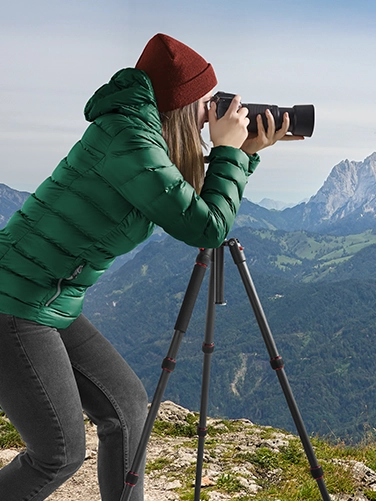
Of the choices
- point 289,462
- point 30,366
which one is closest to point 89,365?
point 30,366

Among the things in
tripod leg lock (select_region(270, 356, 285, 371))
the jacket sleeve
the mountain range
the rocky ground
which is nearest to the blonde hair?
the jacket sleeve

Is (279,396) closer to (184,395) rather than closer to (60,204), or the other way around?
A: (184,395)

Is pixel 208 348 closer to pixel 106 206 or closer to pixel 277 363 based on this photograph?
pixel 277 363

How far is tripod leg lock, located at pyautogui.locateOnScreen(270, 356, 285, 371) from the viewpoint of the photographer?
237 cm

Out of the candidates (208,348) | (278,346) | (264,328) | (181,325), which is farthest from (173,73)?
(278,346)

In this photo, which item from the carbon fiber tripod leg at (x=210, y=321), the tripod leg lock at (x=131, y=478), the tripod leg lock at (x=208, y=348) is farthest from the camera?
the tripod leg lock at (x=208, y=348)

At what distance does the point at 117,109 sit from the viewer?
68.5 inches

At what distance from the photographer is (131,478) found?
204 cm

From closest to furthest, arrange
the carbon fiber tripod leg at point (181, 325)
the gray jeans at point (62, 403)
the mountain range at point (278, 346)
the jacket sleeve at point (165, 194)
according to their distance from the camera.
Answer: the jacket sleeve at point (165, 194)
the gray jeans at point (62, 403)
the carbon fiber tripod leg at point (181, 325)
the mountain range at point (278, 346)

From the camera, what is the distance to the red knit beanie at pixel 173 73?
1839 mm

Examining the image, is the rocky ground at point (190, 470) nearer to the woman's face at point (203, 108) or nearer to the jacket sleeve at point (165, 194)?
the jacket sleeve at point (165, 194)

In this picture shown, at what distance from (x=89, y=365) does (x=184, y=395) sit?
113 metres

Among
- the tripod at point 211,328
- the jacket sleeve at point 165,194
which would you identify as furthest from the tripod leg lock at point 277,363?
the jacket sleeve at point 165,194

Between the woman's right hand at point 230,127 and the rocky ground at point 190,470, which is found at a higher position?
the woman's right hand at point 230,127
